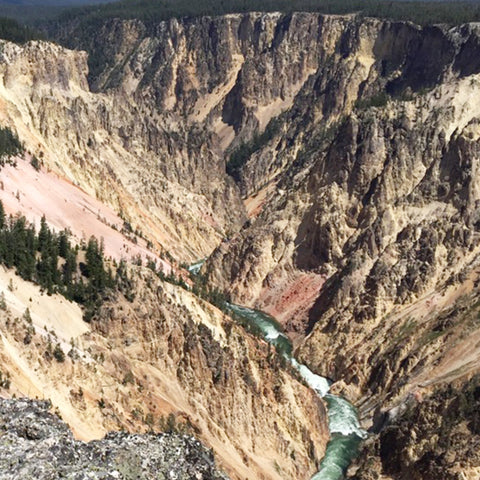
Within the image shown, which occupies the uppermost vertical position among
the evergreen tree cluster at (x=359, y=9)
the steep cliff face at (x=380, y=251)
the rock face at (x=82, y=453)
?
the evergreen tree cluster at (x=359, y=9)

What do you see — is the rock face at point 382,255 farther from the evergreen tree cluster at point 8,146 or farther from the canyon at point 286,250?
the evergreen tree cluster at point 8,146

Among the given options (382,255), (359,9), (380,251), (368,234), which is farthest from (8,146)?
(359,9)

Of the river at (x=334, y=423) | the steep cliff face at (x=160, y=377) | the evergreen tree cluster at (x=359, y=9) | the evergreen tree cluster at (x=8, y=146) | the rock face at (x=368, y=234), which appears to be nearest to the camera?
the steep cliff face at (x=160, y=377)

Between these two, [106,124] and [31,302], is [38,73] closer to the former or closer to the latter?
[106,124]

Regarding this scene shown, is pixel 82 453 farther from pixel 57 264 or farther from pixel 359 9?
pixel 359 9

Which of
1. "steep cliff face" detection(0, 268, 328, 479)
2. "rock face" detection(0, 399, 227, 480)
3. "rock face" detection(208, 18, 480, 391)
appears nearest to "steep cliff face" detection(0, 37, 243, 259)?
"rock face" detection(208, 18, 480, 391)

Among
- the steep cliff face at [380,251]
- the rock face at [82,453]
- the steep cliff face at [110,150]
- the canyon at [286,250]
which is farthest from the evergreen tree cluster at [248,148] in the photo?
the rock face at [82,453]

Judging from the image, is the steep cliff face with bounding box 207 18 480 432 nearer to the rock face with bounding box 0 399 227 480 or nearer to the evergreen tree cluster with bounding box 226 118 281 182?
the rock face with bounding box 0 399 227 480
